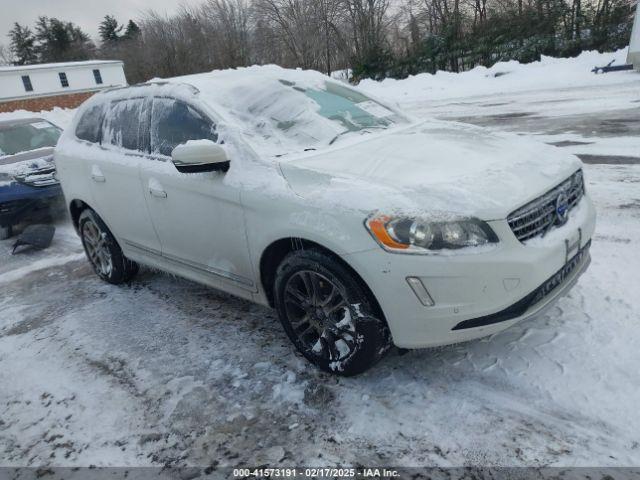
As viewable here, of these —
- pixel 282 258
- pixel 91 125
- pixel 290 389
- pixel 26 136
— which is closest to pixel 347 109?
pixel 282 258

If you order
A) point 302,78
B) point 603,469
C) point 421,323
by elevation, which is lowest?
point 603,469

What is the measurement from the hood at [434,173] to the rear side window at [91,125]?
2426 millimetres

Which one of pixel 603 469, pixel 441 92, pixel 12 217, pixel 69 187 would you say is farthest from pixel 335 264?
pixel 441 92

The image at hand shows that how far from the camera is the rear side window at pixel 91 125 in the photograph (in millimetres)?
4495

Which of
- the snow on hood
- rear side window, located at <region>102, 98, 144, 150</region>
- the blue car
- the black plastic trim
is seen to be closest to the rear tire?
rear side window, located at <region>102, 98, 144, 150</region>

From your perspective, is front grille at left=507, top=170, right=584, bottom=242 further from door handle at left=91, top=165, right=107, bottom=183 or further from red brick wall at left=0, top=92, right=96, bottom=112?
red brick wall at left=0, top=92, right=96, bottom=112

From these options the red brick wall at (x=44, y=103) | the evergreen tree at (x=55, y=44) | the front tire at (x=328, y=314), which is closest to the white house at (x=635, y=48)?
the front tire at (x=328, y=314)

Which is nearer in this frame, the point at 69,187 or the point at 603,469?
the point at 603,469

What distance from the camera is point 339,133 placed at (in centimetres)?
345

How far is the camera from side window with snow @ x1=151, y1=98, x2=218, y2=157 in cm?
340

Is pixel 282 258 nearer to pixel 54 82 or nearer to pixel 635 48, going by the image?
pixel 635 48

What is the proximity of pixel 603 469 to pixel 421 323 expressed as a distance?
966mm

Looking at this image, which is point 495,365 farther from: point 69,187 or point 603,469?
point 69,187

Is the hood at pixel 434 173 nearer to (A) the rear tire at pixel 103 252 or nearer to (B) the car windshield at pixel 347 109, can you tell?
(B) the car windshield at pixel 347 109
